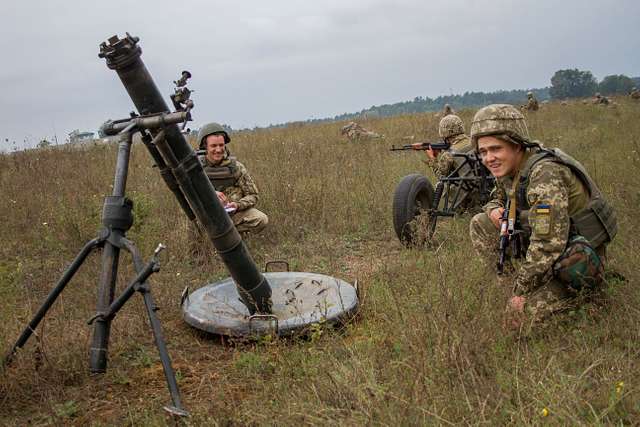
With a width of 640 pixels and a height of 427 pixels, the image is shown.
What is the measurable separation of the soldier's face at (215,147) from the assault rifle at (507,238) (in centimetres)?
318

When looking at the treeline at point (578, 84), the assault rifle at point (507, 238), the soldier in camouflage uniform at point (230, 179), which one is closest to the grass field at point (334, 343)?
the assault rifle at point (507, 238)

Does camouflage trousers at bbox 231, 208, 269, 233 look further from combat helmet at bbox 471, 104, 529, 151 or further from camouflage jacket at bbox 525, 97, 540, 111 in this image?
camouflage jacket at bbox 525, 97, 540, 111

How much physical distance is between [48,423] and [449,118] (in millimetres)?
5235

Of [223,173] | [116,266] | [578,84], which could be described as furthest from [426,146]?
[578,84]

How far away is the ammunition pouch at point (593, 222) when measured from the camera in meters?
3.21

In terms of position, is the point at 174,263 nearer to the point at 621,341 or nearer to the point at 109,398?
the point at 109,398

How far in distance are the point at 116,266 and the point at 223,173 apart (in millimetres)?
3443

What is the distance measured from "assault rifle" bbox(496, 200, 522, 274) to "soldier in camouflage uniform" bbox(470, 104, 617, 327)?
5cm

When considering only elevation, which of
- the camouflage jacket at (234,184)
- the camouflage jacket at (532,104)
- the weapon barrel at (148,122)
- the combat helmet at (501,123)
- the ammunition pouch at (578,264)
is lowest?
the ammunition pouch at (578,264)

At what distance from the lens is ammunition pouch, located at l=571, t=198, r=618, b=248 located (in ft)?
10.5

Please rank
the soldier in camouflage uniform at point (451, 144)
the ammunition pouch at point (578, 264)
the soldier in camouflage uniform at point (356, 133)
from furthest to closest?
the soldier in camouflage uniform at point (356, 133), the soldier in camouflage uniform at point (451, 144), the ammunition pouch at point (578, 264)

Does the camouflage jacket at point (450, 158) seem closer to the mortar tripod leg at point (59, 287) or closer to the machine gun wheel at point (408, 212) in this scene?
the machine gun wheel at point (408, 212)

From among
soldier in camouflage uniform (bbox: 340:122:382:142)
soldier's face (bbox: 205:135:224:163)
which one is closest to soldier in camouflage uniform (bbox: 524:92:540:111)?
soldier in camouflage uniform (bbox: 340:122:382:142)

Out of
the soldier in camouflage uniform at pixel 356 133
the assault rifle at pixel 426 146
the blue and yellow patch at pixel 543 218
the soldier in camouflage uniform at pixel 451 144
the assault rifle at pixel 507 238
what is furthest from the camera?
the soldier in camouflage uniform at pixel 356 133
